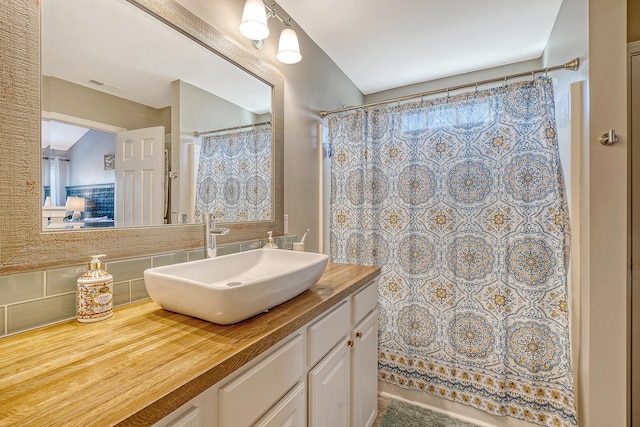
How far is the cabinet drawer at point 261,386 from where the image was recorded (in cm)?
62

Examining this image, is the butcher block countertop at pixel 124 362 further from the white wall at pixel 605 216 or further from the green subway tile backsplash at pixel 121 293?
the white wall at pixel 605 216

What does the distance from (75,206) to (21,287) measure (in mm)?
245

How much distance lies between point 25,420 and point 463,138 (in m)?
1.99

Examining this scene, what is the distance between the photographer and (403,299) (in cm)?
187

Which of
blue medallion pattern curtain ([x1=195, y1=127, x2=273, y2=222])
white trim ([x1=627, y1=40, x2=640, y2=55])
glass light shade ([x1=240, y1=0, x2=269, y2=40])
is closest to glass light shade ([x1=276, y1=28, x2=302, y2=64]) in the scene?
glass light shade ([x1=240, y1=0, x2=269, y2=40])

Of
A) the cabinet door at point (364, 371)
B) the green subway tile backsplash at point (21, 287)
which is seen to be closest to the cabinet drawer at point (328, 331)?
the cabinet door at point (364, 371)

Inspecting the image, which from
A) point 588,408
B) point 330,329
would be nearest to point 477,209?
point 588,408

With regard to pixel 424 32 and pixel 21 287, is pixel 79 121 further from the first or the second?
pixel 424 32

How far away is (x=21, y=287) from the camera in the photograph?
0.72 meters

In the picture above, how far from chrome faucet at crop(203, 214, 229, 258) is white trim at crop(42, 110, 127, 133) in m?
0.44

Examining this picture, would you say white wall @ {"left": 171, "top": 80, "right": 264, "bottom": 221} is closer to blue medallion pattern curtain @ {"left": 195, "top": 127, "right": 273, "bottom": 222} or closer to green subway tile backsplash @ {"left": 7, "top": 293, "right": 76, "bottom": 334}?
blue medallion pattern curtain @ {"left": 195, "top": 127, "right": 273, "bottom": 222}

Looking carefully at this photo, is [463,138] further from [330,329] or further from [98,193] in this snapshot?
[98,193]

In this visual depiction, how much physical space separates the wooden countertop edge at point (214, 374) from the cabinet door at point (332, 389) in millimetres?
229

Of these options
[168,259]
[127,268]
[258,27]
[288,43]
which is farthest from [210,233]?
[288,43]
